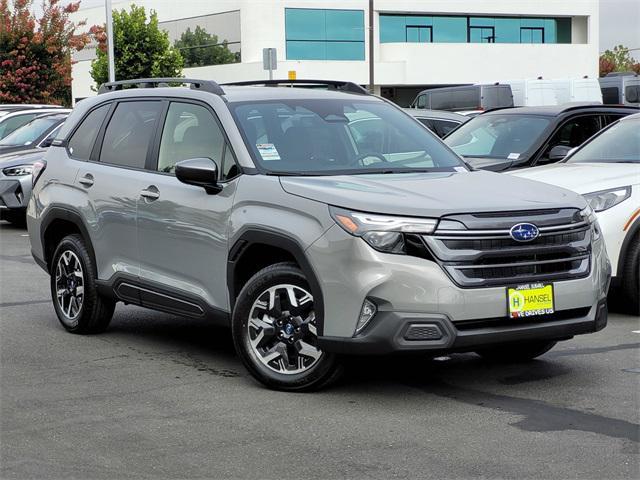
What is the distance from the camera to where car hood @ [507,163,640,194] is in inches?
351

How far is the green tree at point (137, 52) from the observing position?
139 feet

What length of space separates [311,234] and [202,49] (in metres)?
49.1

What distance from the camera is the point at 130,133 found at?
26.1 ft

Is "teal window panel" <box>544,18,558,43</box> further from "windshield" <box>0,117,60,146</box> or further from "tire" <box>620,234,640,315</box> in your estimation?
"tire" <box>620,234,640,315</box>

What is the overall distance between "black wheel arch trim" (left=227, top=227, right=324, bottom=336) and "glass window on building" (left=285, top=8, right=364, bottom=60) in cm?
4549

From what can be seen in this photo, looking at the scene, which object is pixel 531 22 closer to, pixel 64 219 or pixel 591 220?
pixel 64 219

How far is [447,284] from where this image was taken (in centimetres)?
584

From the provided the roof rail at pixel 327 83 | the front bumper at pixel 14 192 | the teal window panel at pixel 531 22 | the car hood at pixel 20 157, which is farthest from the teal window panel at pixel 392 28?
the roof rail at pixel 327 83

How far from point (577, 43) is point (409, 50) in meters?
11.0

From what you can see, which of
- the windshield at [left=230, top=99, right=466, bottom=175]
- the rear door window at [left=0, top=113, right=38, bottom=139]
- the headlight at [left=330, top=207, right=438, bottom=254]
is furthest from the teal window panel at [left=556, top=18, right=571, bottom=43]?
the headlight at [left=330, top=207, right=438, bottom=254]

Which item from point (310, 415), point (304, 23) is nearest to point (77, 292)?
point (310, 415)

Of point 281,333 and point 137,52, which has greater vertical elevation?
point 137,52

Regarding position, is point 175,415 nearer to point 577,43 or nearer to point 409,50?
point 409,50

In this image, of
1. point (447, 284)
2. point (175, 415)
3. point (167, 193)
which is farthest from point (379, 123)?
point (175, 415)
